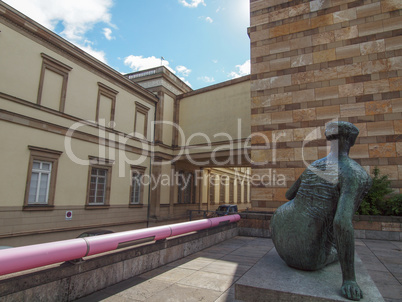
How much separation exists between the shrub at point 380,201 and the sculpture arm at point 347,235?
22.6 ft

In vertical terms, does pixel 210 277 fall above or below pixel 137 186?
below

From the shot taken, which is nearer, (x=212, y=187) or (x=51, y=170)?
(x=51, y=170)

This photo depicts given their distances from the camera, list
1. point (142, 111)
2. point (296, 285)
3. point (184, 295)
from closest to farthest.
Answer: point (296, 285), point (184, 295), point (142, 111)

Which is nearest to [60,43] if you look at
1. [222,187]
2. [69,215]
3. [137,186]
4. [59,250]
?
[69,215]

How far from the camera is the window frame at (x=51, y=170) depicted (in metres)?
13.2

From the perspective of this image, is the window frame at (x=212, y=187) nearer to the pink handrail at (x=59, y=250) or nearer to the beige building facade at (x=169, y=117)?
the beige building facade at (x=169, y=117)

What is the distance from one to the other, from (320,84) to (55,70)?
46.3 ft

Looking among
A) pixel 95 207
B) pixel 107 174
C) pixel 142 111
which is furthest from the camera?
pixel 142 111

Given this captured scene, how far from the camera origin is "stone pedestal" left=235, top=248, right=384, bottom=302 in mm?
2574

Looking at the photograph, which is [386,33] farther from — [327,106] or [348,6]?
[327,106]

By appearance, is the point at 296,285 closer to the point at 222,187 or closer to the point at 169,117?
the point at 169,117

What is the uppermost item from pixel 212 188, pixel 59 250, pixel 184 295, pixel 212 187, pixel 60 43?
pixel 60 43

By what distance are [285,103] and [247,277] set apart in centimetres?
889

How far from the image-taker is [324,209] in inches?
122
